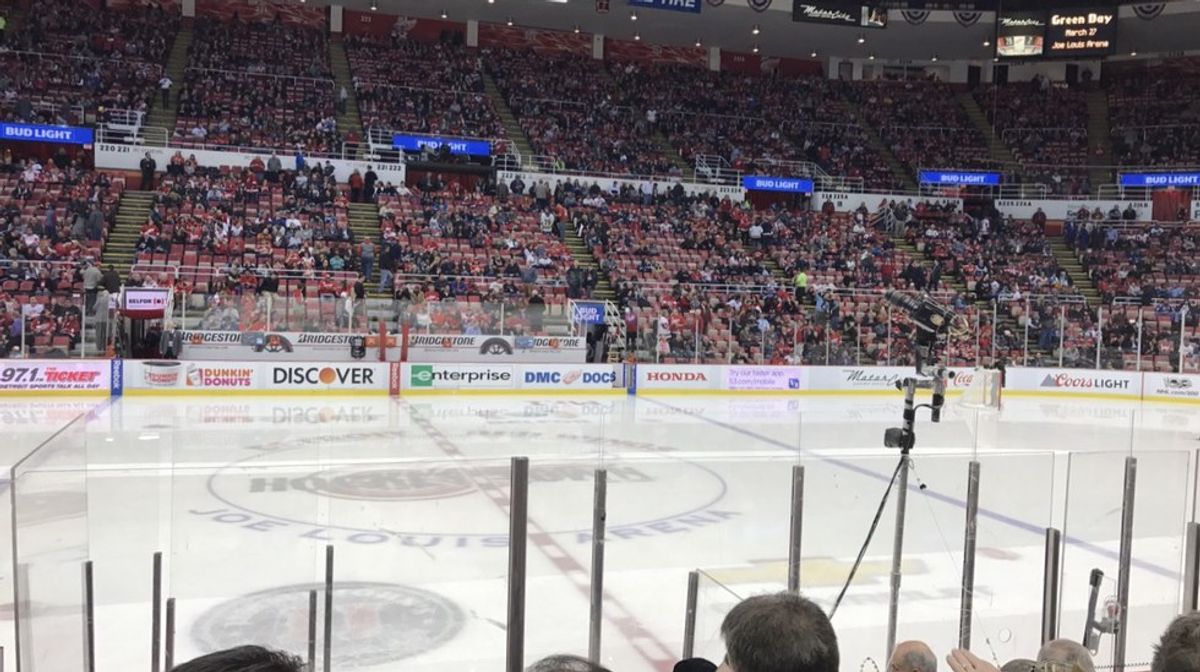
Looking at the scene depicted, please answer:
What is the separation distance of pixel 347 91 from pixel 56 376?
1857cm

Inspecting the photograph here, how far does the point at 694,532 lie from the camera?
4582mm

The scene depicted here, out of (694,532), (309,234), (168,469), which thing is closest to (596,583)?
(694,532)

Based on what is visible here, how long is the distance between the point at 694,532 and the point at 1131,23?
36923mm

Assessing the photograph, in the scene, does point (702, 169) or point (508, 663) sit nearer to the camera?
point (508, 663)

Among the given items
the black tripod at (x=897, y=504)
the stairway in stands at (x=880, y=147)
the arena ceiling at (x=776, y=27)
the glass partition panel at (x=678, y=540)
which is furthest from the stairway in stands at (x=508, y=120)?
the black tripod at (x=897, y=504)

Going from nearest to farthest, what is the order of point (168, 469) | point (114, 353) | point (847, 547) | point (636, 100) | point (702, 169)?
point (168, 469) < point (847, 547) < point (114, 353) < point (702, 169) < point (636, 100)

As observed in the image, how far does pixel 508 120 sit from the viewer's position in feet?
→ 110

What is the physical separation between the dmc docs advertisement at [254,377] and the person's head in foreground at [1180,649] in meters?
17.5

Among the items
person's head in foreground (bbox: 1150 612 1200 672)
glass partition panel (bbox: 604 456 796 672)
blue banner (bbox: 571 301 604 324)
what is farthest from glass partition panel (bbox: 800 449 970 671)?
blue banner (bbox: 571 301 604 324)

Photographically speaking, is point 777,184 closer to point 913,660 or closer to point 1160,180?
point 1160,180

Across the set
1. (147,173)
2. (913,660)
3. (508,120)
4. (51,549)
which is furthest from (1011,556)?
(508,120)

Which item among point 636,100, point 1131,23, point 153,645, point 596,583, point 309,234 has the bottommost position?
A: point 153,645

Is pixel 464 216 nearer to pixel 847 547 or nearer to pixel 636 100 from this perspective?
pixel 636 100

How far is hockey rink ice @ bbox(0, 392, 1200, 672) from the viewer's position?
3746mm
